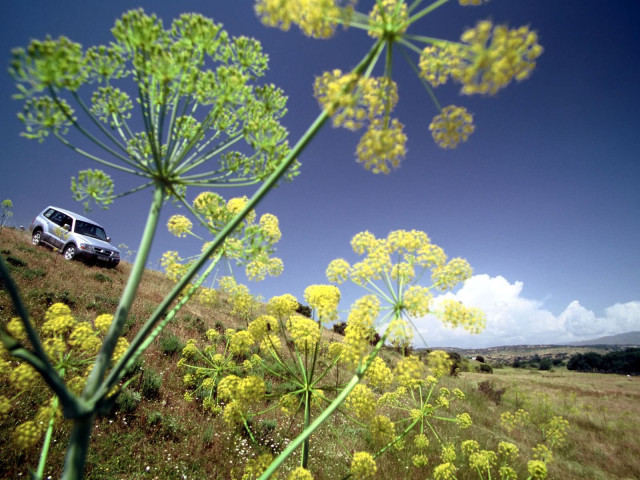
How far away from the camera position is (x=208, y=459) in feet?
23.0

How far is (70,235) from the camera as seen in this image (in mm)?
17719

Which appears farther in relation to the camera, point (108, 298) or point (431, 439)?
point (108, 298)

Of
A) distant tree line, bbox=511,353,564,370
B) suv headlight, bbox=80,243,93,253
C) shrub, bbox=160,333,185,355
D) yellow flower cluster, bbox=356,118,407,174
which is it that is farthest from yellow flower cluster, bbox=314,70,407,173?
distant tree line, bbox=511,353,564,370

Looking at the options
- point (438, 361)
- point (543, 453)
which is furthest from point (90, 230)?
point (543, 453)

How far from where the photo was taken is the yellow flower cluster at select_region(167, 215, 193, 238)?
348 cm

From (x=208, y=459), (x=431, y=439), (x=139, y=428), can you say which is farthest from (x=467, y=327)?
(x=431, y=439)

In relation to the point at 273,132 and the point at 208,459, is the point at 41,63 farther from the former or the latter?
the point at 208,459

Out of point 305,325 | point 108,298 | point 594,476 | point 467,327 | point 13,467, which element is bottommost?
point 594,476

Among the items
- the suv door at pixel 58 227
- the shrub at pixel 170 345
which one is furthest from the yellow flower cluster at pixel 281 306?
the suv door at pixel 58 227

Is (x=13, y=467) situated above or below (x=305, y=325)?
below

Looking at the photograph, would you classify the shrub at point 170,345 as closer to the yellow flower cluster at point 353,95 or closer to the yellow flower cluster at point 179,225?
the yellow flower cluster at point 179,225

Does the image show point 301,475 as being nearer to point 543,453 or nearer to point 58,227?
point 543,453

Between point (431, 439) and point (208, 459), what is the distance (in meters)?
10.1

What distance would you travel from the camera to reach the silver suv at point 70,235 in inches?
697
